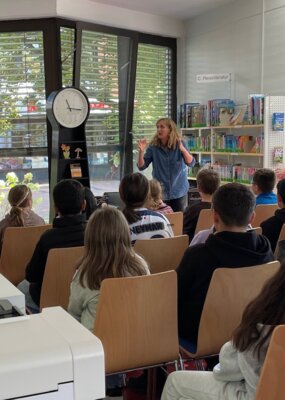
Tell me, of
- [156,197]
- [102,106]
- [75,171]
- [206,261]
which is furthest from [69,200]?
[102,106]

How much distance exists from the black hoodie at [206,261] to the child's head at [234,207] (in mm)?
99

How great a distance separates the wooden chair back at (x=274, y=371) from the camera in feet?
3.89

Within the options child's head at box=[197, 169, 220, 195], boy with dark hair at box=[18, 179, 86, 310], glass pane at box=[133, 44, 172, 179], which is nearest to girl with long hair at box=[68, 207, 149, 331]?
boy with dark hair at box=[18, 179, 86, 310]

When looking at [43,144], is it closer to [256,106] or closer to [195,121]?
[195,121]

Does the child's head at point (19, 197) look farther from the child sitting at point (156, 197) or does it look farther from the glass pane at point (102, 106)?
the glass pane at point (102, 106)

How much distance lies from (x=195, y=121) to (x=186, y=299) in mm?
4772

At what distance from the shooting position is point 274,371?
1224 millimetres

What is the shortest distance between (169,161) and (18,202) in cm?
197

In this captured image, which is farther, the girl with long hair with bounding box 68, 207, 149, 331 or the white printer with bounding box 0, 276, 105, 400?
the girl with long hair with bounding box 68, 207, 149, 331

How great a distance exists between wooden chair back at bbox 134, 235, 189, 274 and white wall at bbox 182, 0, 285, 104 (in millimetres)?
3593

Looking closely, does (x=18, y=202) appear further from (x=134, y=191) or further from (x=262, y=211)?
(x=262, y=211)

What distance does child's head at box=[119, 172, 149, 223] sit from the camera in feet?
9.84

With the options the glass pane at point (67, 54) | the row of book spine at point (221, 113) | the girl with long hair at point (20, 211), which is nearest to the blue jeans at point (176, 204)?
the row of book spine at point (221, 113)

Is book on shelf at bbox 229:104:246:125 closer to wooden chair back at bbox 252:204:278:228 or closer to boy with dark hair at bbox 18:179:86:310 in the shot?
wooden chair back at bbox 252:204:278:228
